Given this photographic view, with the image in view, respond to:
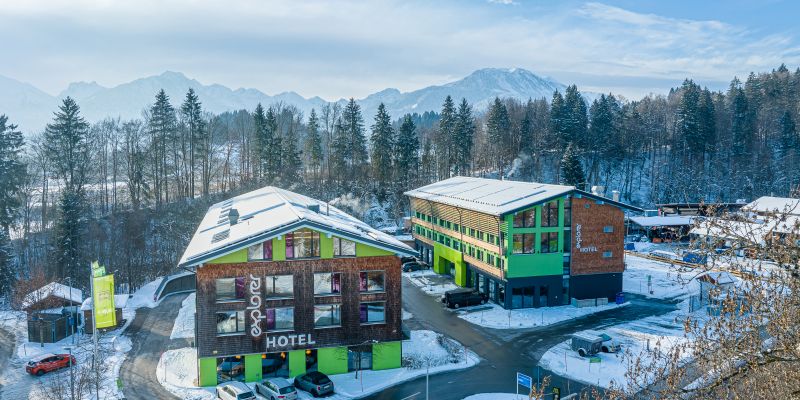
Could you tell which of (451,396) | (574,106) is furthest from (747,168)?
(451,396)

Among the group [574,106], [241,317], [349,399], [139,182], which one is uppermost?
[574,106]

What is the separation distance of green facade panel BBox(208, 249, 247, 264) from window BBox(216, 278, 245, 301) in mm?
1034

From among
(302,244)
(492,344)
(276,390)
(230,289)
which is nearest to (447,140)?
(492,344)

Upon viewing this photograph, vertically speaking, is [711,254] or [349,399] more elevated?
[711,254]

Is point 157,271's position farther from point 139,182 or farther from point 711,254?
point 711,254

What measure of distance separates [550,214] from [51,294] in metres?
38.2

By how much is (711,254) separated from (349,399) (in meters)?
23.8

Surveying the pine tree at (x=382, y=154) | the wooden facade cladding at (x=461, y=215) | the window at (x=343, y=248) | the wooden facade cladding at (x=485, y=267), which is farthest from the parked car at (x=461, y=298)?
the pine tree at (x=382, y=154)

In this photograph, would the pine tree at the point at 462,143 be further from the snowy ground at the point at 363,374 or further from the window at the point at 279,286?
the window at the point at 279,286

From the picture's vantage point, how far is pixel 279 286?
30.9m

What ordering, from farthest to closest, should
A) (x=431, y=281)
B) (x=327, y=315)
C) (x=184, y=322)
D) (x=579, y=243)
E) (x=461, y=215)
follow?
(x=431, y=281) < (x=461, y=215) < (x=579, y=243) < (x=184, y=322) < (x=327, y=315)

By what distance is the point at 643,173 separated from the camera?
103m

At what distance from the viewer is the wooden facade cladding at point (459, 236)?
45469 millimetres

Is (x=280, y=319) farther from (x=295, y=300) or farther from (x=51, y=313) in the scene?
(x=51, y=313)
